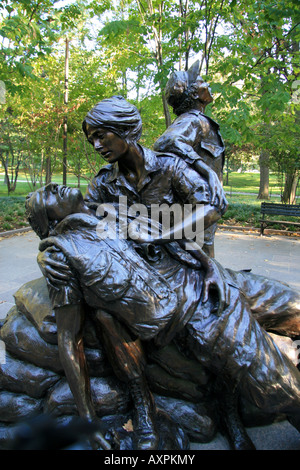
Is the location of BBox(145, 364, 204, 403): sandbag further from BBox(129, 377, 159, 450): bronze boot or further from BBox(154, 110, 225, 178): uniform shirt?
BBox(154, 110, 225, 178): uniform shirt

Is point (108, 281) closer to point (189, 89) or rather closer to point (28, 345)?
point (28, 345)

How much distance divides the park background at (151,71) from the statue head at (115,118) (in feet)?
12.1

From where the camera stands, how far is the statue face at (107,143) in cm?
189

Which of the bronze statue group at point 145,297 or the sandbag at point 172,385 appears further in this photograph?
the sandbag at point 172,385

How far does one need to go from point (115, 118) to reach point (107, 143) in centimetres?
15

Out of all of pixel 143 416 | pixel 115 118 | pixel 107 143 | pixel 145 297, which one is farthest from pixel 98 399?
pixel 115 118

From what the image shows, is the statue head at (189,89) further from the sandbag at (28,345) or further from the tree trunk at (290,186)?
the tree trunk at (290,186)

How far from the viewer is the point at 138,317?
1760 millimetres

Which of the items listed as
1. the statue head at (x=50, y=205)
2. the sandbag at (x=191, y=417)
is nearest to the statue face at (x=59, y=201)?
the statue head at (x=50, y=205)

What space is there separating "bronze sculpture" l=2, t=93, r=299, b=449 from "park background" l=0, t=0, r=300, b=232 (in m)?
3.78

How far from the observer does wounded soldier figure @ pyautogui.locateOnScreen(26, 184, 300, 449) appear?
68.2 inches

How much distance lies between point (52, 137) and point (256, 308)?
32.0ft

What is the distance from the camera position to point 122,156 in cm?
206
